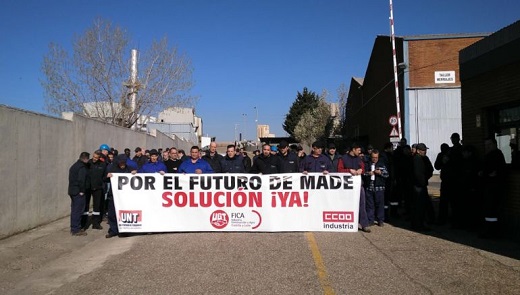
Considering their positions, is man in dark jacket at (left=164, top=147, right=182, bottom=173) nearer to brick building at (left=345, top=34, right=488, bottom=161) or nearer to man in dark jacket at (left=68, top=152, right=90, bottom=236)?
man in dark jacket at (left=68, top=152, right=90, bottom=236)

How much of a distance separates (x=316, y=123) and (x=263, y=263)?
4635cm

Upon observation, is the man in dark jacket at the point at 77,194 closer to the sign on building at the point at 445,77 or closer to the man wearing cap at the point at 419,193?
the man wearing cap at the point at 419,193

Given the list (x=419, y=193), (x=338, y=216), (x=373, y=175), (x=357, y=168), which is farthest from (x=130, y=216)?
(x=419, y=193)

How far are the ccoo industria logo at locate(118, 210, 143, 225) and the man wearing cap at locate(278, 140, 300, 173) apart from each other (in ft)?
11.0

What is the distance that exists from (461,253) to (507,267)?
2.89 feet

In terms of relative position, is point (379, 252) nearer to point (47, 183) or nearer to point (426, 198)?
point (426, 198)

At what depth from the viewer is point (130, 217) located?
8820mm

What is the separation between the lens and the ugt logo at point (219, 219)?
8.76 meters

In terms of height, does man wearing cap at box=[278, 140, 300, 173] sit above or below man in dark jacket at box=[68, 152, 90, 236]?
above

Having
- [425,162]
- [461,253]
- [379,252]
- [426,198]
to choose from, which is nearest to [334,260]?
[379,252]

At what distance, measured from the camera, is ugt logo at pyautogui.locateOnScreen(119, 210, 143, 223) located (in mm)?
8805

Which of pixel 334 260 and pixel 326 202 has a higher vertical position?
pixel 326 202

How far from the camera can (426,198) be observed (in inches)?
365

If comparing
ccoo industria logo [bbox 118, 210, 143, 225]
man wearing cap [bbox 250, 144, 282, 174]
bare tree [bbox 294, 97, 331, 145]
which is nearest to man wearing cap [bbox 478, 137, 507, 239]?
man wearing cap [bbox 250, 144, 282, 174]
